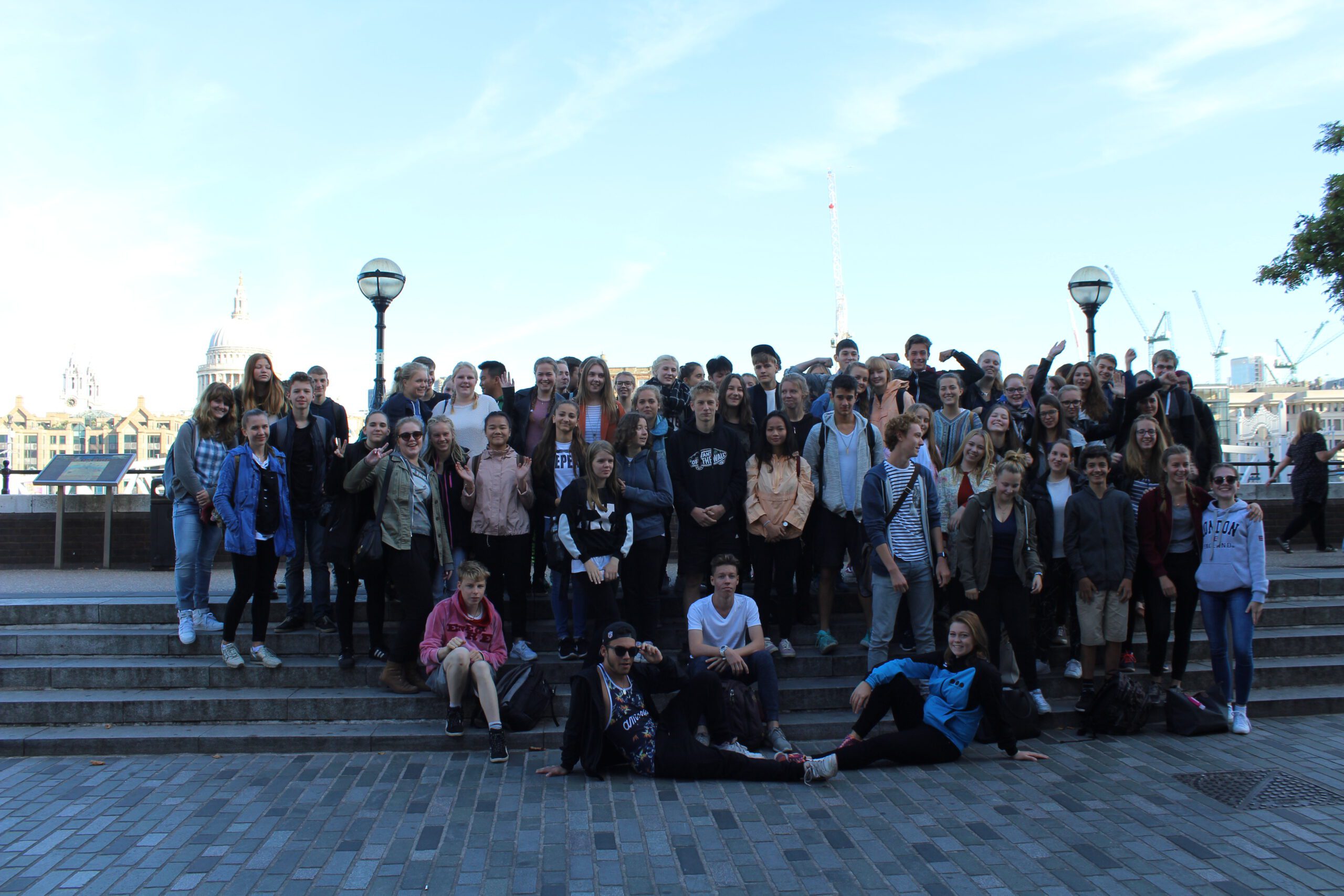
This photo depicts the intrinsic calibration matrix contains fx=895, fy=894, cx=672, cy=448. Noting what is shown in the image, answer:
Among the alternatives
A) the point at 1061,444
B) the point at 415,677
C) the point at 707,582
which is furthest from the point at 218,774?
the point at 1061,444

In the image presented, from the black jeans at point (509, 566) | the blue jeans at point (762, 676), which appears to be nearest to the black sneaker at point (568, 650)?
the black jeans at point (509, 566)

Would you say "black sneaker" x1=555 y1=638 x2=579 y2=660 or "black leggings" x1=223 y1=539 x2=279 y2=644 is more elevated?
"black leggings" x1=223 y1=539 x2=279 y2=644

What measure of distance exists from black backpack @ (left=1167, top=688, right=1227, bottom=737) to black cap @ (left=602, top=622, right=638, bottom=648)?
13.1 ft

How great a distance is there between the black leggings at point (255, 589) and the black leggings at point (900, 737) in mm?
4402

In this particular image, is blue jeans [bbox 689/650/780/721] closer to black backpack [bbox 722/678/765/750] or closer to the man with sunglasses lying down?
black backpack [bbox 722/678/765/750]

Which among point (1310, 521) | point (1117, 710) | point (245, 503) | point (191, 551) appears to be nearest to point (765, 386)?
point (1117, 710)

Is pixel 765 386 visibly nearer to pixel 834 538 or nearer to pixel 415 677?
pixel 834 538

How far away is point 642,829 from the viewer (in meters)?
4.82

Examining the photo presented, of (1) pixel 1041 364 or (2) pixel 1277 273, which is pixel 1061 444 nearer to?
(1) pixel 1041 364

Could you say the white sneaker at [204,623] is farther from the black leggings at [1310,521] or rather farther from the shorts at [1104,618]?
the black leggings at [1310,521]

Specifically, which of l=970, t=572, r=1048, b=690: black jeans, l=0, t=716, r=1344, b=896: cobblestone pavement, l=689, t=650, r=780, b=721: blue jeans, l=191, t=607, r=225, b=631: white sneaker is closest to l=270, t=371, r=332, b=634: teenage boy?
l=191, t=607, r=225, b=631: white sneaker

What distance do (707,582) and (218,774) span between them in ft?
12.2

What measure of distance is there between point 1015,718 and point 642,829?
2.70 metres

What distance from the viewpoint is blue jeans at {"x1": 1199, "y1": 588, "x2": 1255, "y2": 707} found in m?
6.52
